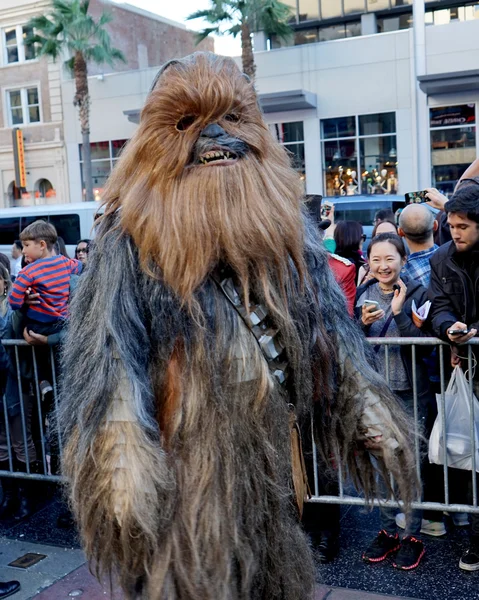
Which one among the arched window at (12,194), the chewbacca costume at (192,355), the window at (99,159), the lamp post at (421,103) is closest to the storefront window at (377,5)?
the lamp post at (421,103)

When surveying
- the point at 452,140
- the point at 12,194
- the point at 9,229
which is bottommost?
the point at 9,229

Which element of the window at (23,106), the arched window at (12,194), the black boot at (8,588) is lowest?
the black boot at (8,588)

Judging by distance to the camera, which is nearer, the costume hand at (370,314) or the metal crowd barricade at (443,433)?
the metal crowd barricade at (443,433)

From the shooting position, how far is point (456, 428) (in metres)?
3.95

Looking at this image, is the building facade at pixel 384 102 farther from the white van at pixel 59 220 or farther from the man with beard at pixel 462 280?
the man with beard at pixel 462 280

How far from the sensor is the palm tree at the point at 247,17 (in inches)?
916

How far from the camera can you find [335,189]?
2358 cm

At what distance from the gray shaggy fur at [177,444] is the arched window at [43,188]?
28.0 meters

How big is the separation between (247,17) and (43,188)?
35.8 feet

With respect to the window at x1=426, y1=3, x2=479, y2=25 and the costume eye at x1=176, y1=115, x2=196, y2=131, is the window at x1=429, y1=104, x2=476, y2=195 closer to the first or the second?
the window at x1=426, y1=3, x2=479, y2=25

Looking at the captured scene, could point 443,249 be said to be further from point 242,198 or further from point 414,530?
point 242,198

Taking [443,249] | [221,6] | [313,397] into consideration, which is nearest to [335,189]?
[221,6]

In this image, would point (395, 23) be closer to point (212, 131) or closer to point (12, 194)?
point (12, 194)

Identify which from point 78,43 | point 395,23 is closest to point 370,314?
point 395,23
